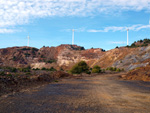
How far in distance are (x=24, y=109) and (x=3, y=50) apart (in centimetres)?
12482

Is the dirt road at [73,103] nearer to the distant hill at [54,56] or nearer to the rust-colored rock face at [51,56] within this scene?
the distant hill at [54,56]

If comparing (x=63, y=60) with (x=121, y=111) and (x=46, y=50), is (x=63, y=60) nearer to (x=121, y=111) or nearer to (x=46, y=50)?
(x=46, y=50)

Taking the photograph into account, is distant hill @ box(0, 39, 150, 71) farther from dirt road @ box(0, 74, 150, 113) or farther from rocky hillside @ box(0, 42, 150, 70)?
dirt road @ box(0, 74, 150, 113)

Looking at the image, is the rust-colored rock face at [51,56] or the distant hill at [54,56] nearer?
the distant hill at [54,56]

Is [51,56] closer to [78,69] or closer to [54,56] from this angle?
[54,56]

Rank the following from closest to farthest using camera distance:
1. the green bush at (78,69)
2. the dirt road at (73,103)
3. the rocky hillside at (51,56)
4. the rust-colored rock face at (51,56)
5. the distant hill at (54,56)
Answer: the dirt road at (73,103) < the green bush at (78,69) < the distant hill at (54,56) < the rocky hillside at (51,56) < the rust-colored rock face at (51,56)

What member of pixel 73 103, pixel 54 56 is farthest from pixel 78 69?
pixel 54 56

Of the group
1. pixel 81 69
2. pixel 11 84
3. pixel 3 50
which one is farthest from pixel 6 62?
pixel 11 84

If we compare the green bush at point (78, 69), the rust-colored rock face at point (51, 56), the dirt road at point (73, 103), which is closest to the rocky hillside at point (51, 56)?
the rust-colored rock face at point (51, 56)

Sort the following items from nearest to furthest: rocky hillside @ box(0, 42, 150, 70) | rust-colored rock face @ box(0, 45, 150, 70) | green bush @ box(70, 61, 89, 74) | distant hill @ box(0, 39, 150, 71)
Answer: green bush @ box(70, 61, 89, 74), distant hill @ box(0, 39, 150, 71), rocky hillside @ box(0, 42, 150, 70), rust-colored rock face @ box(0, 45, 150, 70)

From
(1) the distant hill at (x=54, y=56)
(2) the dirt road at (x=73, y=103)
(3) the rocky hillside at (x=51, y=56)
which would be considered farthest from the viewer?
(3) the rocky hillside at (x=51, y=56)

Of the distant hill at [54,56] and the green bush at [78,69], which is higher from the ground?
the distant hill at [54,56]

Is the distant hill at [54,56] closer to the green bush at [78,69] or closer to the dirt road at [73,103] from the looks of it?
the green bush at [78,69]

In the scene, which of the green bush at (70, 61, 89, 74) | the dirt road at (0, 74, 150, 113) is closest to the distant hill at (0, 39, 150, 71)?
the green bush at (70, 61, 89, 74)
